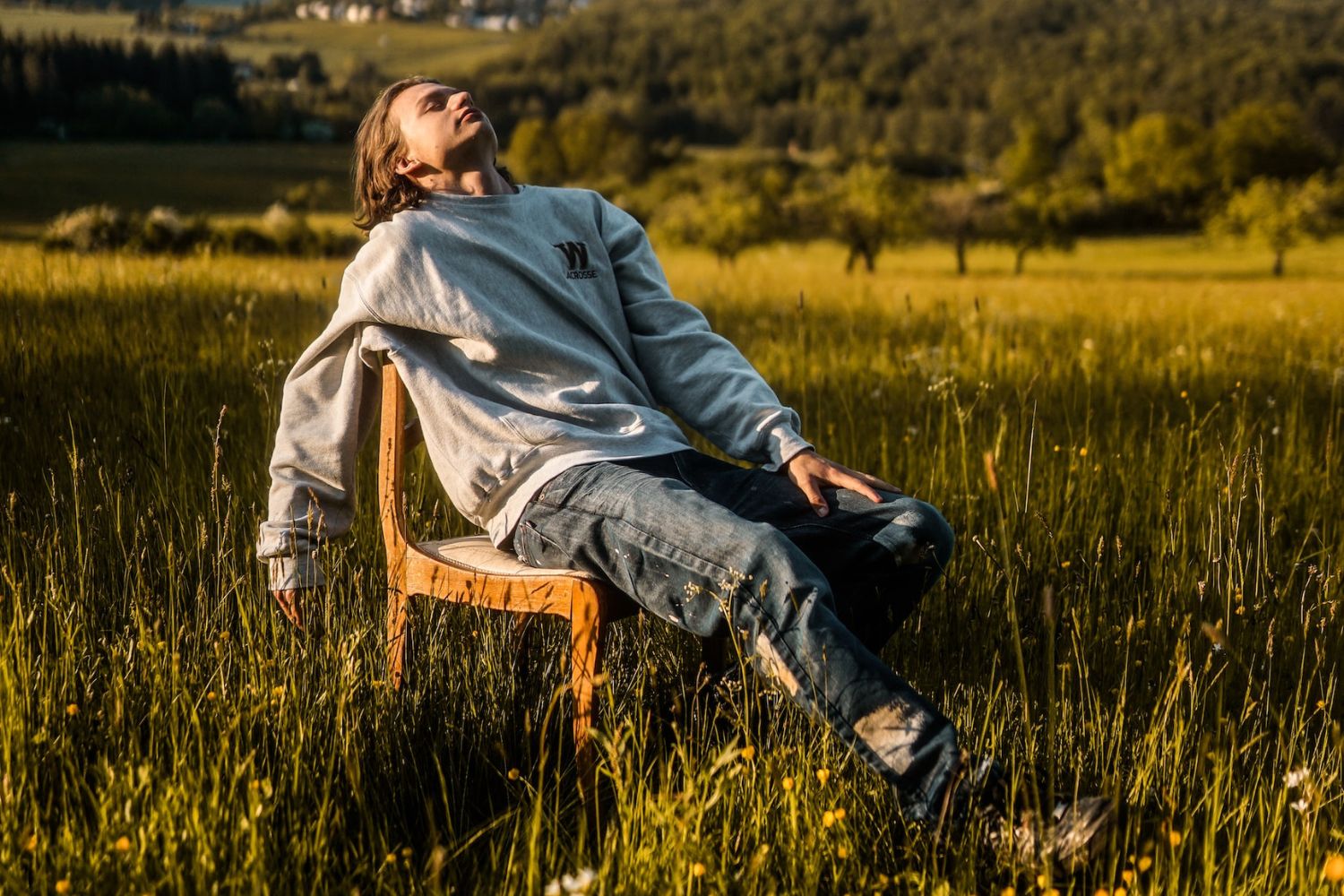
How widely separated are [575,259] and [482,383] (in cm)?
39

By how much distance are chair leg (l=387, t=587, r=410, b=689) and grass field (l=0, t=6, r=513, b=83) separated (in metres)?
1.34

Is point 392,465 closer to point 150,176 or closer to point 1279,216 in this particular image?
point 150,176

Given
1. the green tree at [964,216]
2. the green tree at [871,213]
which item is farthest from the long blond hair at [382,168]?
the green tree at [964,216]

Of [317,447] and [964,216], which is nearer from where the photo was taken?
[317,447]

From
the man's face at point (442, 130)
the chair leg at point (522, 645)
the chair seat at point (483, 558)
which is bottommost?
the chair leg at point (522, 645)

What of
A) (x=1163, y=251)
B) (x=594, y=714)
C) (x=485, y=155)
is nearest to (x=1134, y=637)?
(x=594, y=714)

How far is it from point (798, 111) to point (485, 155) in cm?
8659

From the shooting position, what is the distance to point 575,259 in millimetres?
2617

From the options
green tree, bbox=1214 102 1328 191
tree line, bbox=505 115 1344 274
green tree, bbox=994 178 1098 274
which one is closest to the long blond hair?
tree line, bbox=505 115 1344 274

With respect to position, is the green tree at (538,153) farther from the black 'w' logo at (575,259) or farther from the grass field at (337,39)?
the black 'w' logo at (575,259)

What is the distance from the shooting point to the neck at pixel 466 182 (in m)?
2.57

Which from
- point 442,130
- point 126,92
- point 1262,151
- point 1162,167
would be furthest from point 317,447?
point 1262,151

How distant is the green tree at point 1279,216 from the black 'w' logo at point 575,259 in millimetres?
45979

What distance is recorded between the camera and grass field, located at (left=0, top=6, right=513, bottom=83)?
1523cm
